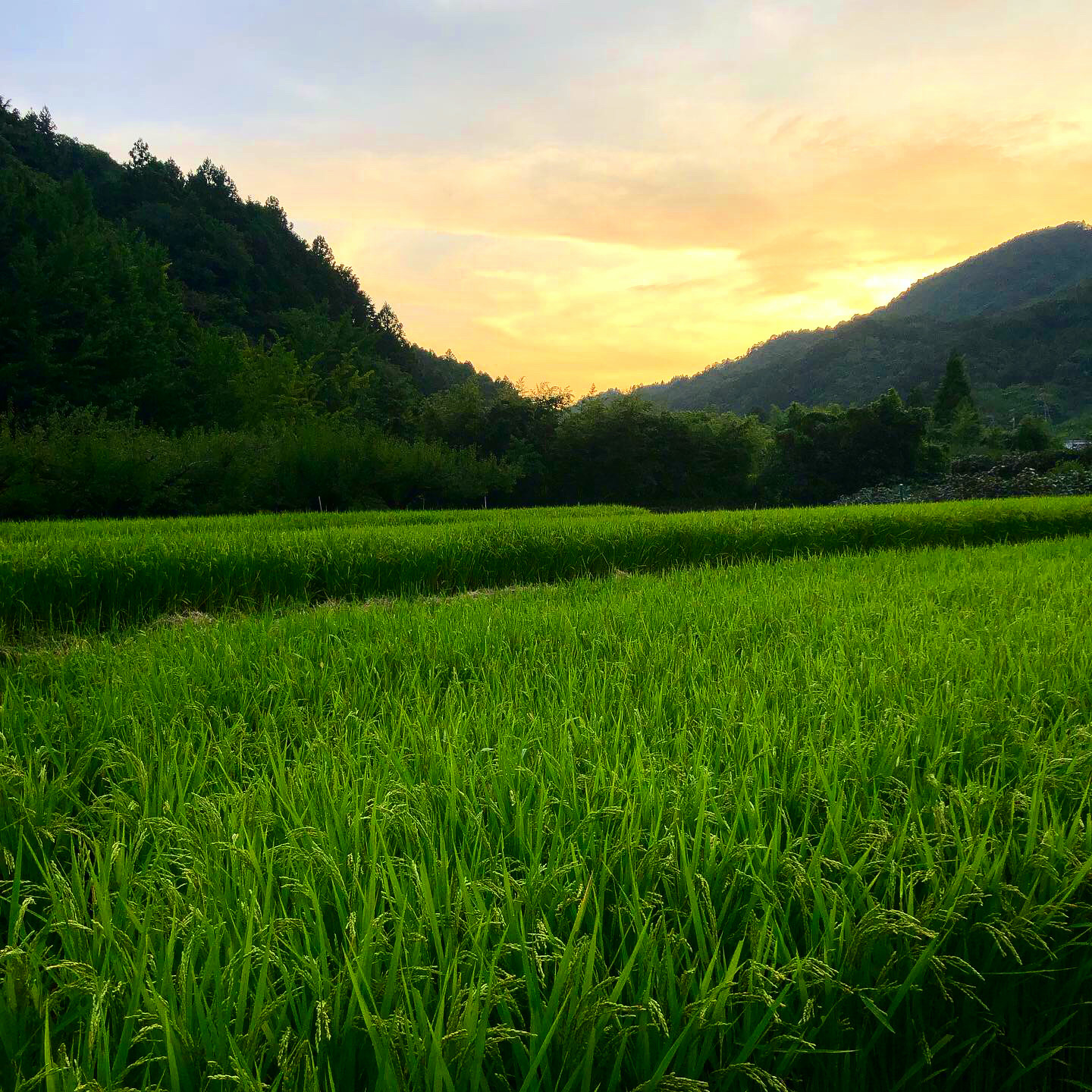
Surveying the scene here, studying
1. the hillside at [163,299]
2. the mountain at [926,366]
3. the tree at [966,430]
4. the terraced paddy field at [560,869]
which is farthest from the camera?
the mountain at [926,366]

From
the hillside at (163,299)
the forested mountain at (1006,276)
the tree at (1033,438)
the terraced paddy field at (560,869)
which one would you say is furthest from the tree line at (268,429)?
the forested mountain at (1006,276)

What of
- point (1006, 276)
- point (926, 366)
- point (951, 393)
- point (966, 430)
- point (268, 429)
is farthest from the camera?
point (1006, 276)

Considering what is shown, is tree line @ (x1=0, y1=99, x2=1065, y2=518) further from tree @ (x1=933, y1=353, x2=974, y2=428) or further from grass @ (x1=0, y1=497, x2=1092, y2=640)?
grass @ (x1=0, y1=497, x2=1092, y2=640)

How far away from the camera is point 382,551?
733cm

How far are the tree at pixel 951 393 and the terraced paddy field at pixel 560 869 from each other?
5051 centimetres

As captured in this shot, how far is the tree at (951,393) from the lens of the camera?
4631 cm

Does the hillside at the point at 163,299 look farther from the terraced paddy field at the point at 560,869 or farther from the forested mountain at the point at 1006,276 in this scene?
the forested mountain at the point at 1006,276

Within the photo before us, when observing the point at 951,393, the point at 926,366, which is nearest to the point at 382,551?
the point at 951,393

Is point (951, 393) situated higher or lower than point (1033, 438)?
higher

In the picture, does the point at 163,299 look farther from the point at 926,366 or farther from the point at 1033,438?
the point at 926,366

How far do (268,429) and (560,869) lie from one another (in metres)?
23.9

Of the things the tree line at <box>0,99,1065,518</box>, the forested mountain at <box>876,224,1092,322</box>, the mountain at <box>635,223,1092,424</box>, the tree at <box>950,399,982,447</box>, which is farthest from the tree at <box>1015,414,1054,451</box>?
the forested mountain at <box>876,224,1092,322</box>

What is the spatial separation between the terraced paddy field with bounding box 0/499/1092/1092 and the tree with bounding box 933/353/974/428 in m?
50.5

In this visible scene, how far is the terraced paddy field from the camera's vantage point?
862 mm
